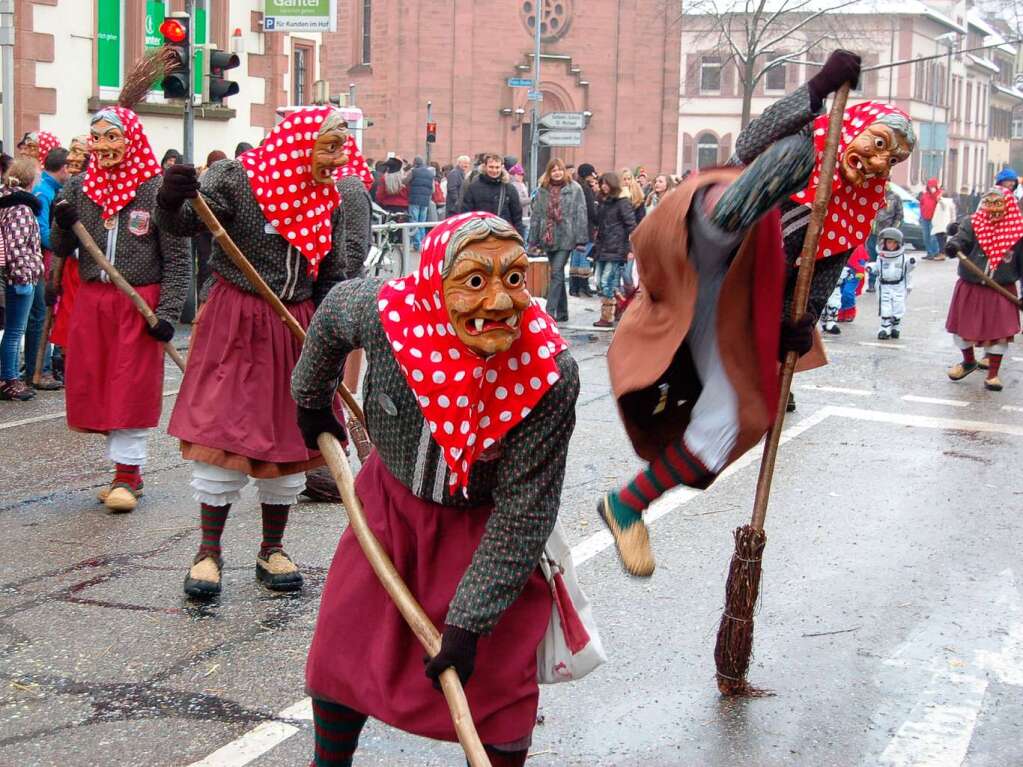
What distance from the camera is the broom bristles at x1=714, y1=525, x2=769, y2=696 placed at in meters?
4.77

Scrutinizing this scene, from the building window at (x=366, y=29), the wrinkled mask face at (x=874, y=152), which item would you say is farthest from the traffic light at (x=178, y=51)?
the building window at (x=366, y=29)

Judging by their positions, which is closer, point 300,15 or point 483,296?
point 483,296

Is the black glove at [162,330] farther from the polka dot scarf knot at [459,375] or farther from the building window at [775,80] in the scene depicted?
the building window at [775,80]

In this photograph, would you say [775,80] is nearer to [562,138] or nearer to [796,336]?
[562,138]

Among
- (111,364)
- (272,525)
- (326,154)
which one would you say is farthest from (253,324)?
(111,364)

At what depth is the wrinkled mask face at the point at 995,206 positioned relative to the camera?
11.9m

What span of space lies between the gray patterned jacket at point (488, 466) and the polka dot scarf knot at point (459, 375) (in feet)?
0.19

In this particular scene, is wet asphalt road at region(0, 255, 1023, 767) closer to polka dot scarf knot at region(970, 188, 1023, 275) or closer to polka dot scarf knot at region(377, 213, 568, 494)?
polka dot scarf knot at region(377, 213, 568, 494)

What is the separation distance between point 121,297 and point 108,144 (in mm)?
760

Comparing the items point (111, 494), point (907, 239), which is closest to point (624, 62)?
point (907, 239)

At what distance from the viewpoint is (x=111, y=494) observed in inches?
279

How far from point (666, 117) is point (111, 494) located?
45497mm

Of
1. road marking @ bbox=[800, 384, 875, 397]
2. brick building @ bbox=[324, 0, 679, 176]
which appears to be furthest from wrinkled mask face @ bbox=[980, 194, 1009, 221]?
brick building @ bbox=[324, 0, 679, 176]

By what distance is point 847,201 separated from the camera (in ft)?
16.2
